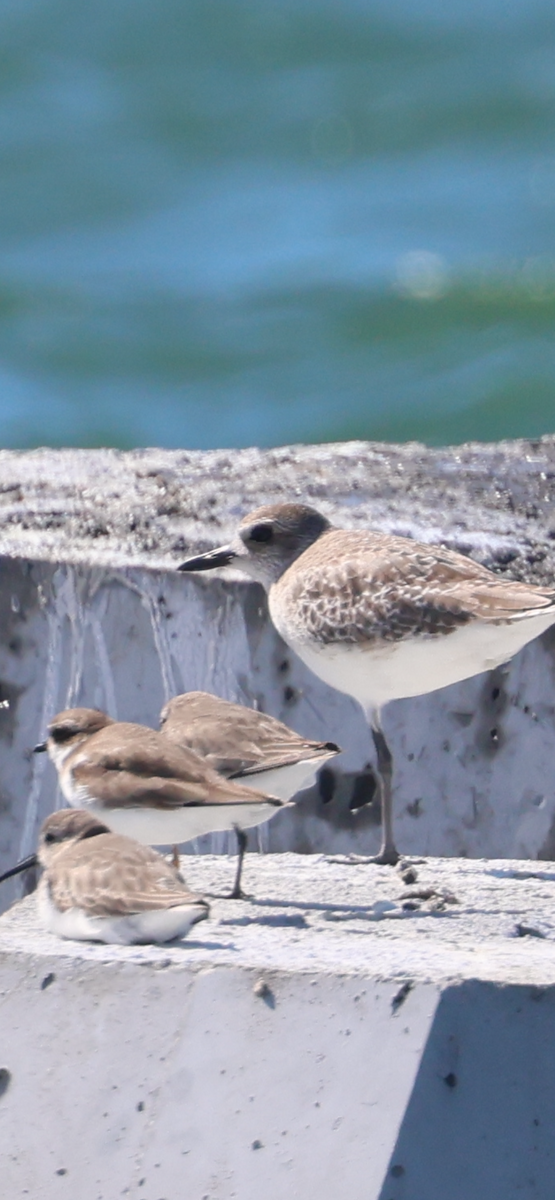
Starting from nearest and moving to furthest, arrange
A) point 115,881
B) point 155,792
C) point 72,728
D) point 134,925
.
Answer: point 134,925
point 115,881
point 155,792
point 72,728

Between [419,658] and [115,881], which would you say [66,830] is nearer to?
[115,881]

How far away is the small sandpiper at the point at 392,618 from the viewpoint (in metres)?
5.52

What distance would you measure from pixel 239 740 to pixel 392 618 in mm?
669

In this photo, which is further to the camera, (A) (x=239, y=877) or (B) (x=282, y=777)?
(B) (x=282, y=777)

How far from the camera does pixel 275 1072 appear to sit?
12.5 feet

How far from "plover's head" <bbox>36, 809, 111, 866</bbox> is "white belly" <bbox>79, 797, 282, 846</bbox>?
0.21 feet

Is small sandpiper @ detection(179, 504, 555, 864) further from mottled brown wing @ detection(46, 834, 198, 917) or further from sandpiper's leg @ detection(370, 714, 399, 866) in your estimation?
mottled brown wing @ detection(46, 834, 198, 917)

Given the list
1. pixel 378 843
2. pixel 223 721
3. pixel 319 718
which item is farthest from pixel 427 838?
pixel 223 721

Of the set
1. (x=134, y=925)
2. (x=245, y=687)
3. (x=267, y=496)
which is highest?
(x=267, y=496)

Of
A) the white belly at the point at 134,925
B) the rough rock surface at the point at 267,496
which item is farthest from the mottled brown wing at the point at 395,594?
the white belly at the point at 134,925

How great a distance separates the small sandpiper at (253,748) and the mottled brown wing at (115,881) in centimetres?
45


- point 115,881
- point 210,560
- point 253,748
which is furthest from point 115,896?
point 210,560

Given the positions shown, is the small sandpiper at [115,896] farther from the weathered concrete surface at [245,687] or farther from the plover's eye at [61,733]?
the weathered concrete surface at [245,687]

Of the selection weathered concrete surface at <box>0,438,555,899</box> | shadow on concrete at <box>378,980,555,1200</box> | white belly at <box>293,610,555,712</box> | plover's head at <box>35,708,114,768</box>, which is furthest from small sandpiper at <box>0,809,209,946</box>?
weathered concrete surface at <box>0,438,555,899</box>
